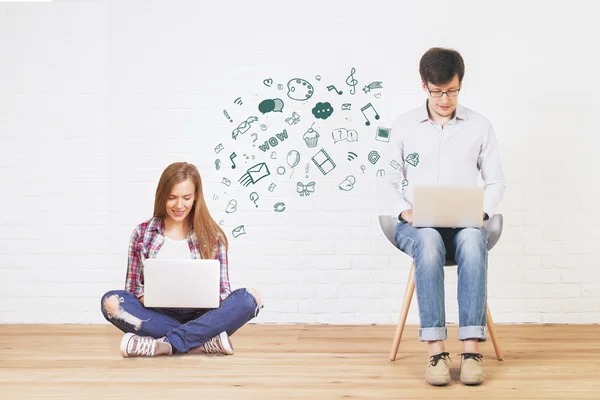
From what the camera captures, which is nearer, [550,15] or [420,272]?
[420,272]

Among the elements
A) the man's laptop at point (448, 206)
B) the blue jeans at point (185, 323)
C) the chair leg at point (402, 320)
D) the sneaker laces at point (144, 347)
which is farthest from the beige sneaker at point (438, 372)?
the sneaker laces at point (144, 347)

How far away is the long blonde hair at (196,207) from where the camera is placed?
289cm

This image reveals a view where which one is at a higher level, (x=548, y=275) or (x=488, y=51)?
(x=488, y=51)

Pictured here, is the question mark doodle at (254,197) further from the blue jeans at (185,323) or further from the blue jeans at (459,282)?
the blue jeans at (459,282)

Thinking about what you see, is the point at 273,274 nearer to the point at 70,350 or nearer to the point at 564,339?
the point at 70,350

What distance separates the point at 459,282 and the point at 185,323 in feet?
3.43

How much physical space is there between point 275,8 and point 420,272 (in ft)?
Result: 6.00

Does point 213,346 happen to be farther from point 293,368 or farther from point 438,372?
point 438,372

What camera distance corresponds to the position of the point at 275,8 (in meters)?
3.78

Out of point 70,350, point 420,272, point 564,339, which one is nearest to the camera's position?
point 420,272

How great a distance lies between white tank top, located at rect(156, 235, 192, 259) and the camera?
2926 millimetres

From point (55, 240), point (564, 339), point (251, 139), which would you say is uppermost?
point (251, 139)

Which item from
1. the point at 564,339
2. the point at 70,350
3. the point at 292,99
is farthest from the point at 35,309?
the point at 564,339

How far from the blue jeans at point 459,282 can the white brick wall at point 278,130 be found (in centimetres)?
123
